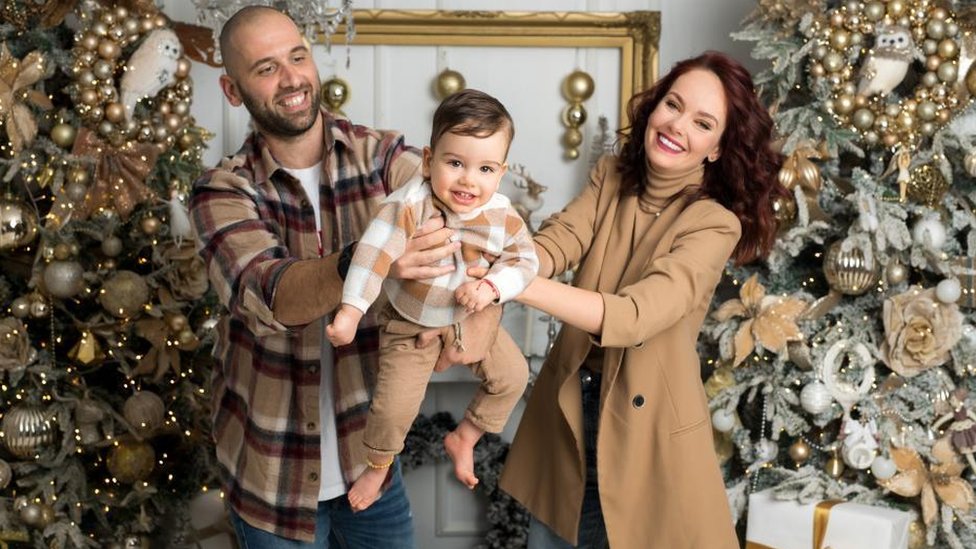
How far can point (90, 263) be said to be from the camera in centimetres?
282

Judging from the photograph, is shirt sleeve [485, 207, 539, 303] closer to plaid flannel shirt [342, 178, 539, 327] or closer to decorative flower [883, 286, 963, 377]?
plaid flannel shirt [342, 178, 539, 327]

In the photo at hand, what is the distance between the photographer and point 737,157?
211cm

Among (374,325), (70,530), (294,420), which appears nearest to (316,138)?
(374,325)

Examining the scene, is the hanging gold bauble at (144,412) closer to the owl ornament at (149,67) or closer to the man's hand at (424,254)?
the owl ornament at (149,67)

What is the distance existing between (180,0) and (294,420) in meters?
1.64

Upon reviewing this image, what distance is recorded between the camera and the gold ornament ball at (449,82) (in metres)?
3.23

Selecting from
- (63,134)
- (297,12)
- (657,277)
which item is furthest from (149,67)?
(657,277)

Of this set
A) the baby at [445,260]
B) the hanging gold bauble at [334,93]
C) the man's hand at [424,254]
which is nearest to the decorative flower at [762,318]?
the baby at [445,260]

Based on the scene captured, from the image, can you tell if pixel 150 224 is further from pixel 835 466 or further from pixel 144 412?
pixel 835 466

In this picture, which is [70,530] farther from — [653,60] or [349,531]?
[653,60]

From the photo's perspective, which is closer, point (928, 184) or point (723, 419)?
point (928, 184)

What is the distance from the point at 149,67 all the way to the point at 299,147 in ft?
3.13

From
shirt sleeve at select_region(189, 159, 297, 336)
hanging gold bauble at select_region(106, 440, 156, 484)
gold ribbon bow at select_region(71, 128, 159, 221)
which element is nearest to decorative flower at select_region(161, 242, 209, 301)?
gold ribbon bow at select_region(71, 128, 159, 221)

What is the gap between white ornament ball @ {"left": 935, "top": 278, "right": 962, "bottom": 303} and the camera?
8.86 ft
